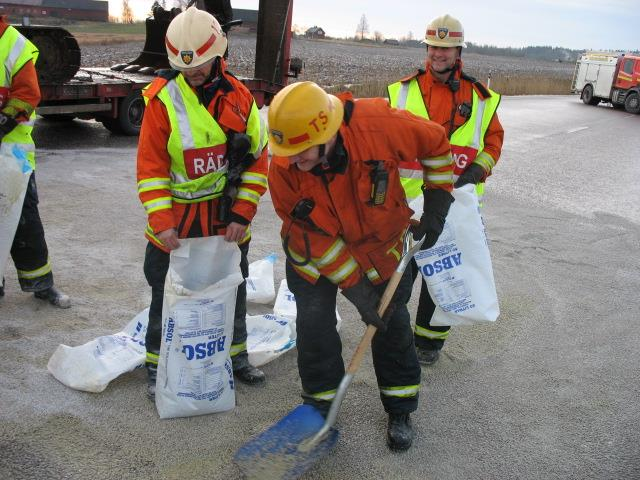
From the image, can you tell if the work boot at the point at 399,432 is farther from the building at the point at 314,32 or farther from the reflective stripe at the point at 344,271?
the building at the point at 314,32

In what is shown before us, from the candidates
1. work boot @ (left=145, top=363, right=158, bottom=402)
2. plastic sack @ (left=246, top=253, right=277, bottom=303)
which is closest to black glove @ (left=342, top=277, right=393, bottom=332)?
work boot @ (left=145, top=363, right=158, bottom=402)

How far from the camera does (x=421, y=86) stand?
354 centimetres

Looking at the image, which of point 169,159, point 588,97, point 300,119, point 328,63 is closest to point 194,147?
point 169,159

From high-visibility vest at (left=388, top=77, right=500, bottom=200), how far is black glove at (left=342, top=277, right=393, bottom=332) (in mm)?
900

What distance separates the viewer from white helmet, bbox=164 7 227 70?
2.82 metres

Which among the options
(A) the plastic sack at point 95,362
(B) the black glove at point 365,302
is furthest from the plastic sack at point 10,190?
(B) the black glove at point 365,302

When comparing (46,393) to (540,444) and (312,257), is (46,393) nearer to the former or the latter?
(312,257)

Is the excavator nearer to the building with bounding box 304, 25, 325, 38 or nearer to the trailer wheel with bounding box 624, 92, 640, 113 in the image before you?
the trailer wheel with bounding box 624, 92, 640, 113

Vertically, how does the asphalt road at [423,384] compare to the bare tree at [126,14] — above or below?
below

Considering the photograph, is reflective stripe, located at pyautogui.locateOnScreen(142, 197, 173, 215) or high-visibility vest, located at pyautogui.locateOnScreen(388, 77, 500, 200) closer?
reflective stripe, located at pyautogui.locateOnScreen(142, 197, 173, 215)

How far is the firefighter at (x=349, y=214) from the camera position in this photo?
246 centimetres

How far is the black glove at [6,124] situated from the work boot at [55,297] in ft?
3.36

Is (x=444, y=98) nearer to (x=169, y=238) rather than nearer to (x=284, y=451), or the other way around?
(x=169, y=238)

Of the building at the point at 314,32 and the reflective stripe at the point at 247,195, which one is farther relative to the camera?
the building at the point at 314,32
